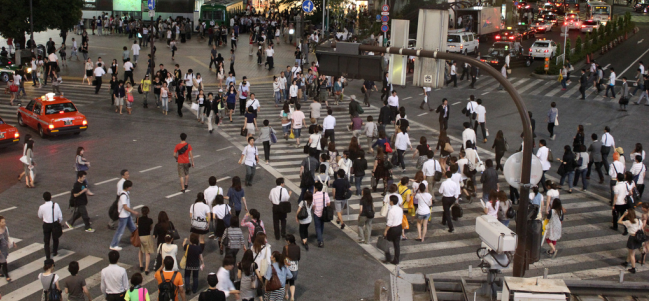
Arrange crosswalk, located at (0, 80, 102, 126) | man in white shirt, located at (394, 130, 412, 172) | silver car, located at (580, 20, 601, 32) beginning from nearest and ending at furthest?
man in white shirt, located at (394, 130, 412, 172) → crosswalk, located at (0, 80, 102, 126) → silver car, located at (580, 20, 601, 32)

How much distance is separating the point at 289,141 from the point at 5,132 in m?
9.59

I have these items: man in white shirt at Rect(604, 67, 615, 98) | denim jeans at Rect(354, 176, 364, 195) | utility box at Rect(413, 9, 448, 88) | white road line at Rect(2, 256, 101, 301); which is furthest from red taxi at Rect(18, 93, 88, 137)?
man in white shirt at Rect(604, 67, 615, 98)

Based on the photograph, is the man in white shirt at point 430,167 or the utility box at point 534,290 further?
the man in white shirt at point 430,167

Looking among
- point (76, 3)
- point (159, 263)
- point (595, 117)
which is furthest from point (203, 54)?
point (159, 263)

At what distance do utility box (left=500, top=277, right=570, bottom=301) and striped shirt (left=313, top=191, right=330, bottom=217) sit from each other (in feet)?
18.1

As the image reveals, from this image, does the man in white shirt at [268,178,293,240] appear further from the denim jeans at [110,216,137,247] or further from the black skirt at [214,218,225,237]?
the denim jeans at [110,216,137,247]

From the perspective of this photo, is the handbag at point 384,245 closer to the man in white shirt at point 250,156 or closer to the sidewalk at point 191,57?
the man in white shirt at point 250,156

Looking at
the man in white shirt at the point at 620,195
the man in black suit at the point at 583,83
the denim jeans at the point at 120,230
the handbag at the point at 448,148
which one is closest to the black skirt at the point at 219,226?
the denim jeans at the point at 120,230

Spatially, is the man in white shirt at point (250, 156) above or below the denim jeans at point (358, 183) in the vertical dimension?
above

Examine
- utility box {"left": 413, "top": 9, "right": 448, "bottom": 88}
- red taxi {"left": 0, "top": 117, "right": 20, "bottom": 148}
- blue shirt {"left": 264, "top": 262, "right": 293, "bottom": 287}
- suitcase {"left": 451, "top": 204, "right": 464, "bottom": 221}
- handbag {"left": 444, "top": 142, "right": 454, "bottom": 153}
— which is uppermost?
utility box {"left": 413, "top": 9, "right": 448, "bottom": 88}

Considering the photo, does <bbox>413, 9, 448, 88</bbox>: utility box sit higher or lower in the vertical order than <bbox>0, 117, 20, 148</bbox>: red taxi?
higher

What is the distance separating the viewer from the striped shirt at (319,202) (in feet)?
47.1

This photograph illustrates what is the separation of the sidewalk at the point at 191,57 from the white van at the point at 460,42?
1090 centimetres

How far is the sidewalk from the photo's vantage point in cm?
3772
